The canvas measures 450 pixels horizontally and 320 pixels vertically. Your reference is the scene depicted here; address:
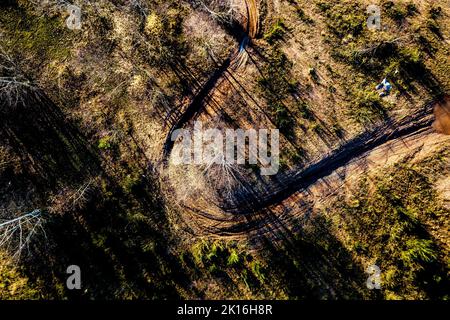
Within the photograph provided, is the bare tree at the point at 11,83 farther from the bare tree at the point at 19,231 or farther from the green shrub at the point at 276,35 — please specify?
the green shrub at the point at 276,35

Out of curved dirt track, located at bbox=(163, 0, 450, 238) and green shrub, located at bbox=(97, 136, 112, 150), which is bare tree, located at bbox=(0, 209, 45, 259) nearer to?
green shrub, located at bbox=(97, 136, 112, 150)

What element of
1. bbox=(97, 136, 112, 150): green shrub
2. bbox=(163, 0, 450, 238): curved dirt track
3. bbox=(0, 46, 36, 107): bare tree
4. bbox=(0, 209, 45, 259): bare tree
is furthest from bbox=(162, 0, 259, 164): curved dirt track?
bbox=(0, 46, 36, 107): bare tree

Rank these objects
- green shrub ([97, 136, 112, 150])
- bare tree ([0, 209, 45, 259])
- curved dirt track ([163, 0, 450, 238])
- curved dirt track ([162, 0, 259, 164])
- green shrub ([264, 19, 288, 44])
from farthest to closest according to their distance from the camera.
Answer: green shrub ([264, 19, 288, 44]), curved dirt track ([162, 0, 259, 164]), green shrub ([97, 136, 112, 150]), curved dirt track ([163, 0, 450, 238]), bare tree ([0, 209, 45, 259])

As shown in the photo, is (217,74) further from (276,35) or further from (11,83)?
(11,83)

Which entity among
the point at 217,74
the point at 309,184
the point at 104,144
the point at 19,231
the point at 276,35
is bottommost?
the point at 309,184

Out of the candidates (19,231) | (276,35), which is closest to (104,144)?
(19,231)

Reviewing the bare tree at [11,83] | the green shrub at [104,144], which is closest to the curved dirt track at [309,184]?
the green shrub at [104,144]

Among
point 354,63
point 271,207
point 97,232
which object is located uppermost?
point 97,232

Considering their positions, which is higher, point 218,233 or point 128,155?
point 128,155
